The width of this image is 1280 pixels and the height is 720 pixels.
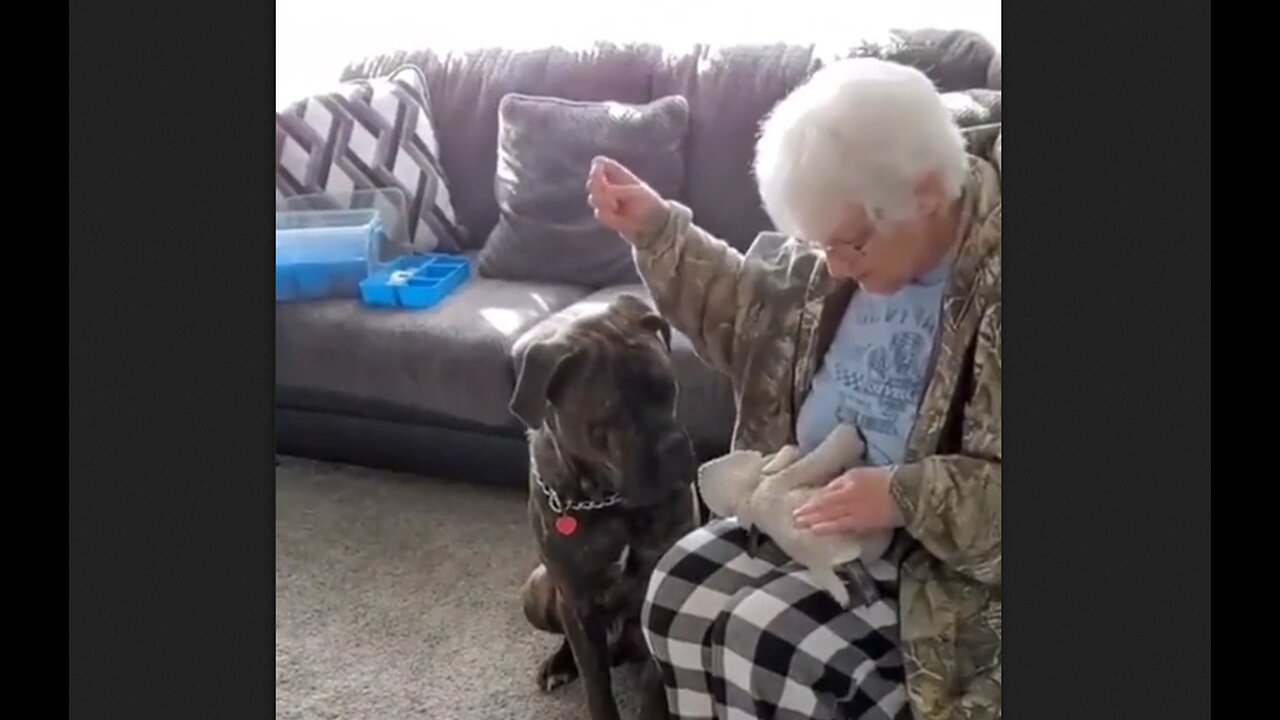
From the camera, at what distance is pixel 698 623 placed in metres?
1.28

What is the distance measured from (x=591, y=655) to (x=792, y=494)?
0.40m

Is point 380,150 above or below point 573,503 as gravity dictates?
above

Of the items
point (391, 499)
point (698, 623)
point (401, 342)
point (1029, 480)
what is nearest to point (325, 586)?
point (391, 499)

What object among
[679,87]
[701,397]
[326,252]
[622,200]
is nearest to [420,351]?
[326,252]

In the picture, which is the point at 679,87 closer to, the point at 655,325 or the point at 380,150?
the point at 380,150

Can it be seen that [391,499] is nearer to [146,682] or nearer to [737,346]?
[737,346]

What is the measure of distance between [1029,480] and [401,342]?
156 cm

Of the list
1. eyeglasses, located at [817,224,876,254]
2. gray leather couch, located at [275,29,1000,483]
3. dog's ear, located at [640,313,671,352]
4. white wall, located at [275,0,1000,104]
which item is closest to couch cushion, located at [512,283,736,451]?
gray leather couch, located at [275,29,1000,483]

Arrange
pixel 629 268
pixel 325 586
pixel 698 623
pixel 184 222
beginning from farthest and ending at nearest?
1. pixel 629 268
2. pixel 325 586
3. pixel 698 623
4. pixel 184 222

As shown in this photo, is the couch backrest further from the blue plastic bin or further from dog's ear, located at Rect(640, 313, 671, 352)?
dog's ear, located at Rect(640, 313, 671, 352)

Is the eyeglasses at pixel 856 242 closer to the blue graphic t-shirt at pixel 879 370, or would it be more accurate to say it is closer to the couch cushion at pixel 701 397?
the blue graphic t-shirt at pixel 879 370

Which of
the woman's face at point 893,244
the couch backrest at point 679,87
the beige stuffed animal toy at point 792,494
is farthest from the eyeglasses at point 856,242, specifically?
the couch backrest at point 679,87

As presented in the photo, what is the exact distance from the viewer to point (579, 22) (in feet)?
8.50

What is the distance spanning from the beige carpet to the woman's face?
67 cm
